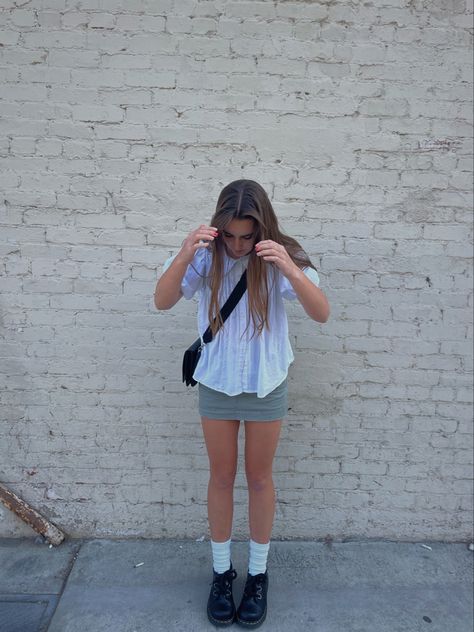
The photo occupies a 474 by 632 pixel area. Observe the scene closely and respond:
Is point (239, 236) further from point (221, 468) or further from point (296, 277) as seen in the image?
point (221, 468)

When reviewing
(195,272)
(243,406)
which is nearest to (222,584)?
(243,406)

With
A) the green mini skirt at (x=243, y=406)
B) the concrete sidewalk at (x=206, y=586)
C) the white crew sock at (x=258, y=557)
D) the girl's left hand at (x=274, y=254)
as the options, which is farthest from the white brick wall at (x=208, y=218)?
the girl's left hand at (x=274, y=254)

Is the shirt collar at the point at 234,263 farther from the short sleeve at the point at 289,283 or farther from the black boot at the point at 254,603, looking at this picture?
the black boot at the point at 254,603

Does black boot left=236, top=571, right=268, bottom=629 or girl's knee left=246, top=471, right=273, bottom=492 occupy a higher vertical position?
girl's knee left=246, top=471, right=273, bottom=492

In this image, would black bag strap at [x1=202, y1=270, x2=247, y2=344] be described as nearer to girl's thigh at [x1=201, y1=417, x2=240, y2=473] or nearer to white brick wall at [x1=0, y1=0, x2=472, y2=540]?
girl's thigh at [x1=201, y1=417, x2=240, y2=473]

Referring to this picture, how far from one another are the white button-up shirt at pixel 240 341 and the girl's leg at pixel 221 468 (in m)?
0.20

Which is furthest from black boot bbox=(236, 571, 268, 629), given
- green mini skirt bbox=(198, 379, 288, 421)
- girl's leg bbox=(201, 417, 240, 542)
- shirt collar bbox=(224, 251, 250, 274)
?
shirt collar bbox=(224, 251, 250, 274)

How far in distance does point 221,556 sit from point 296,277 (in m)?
1.38

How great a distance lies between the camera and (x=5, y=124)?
2.56m

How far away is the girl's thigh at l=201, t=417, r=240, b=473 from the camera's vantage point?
223 centimetres

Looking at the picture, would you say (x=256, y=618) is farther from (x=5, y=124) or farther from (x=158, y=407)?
(x=5, y=124)

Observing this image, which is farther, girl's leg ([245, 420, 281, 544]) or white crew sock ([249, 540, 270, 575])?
white crew sock ([249, 540, 270, 575])

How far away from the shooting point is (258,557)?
2.43 m

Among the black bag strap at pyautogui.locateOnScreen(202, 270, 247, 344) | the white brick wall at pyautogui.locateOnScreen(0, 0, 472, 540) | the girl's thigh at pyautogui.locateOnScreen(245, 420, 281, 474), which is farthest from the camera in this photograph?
the white brick wall at pyautogui.locateOnScreen(0, 0, 472, 540)
